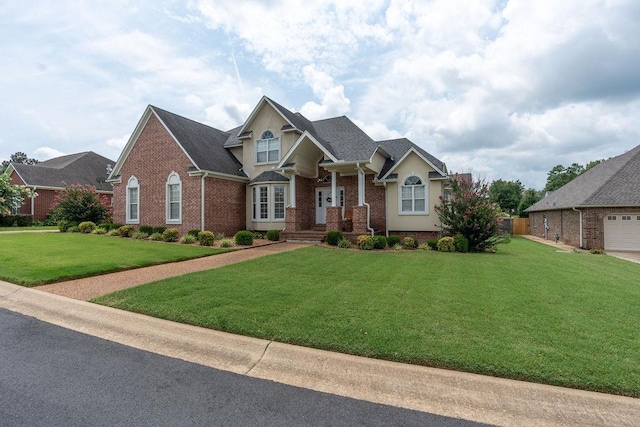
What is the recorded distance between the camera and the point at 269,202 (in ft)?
60.8

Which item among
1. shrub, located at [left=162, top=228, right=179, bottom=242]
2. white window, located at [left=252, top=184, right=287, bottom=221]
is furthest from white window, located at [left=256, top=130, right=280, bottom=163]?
shrub, located at [left=162, top=228, right=179, bottom=242]

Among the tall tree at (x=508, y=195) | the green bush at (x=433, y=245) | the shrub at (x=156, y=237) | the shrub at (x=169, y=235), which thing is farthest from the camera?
the tall tree at (x=508, y=195)

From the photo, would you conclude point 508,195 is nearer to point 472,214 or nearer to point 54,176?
point 472,214

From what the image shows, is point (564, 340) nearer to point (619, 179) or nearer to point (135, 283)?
→ point (135, 283)

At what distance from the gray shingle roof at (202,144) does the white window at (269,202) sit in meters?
1.60

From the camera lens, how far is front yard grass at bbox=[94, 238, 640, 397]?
3885 mm

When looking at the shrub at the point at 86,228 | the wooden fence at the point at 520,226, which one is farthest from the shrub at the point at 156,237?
the wooden fence at the point at 520,226

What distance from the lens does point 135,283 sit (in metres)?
7.42

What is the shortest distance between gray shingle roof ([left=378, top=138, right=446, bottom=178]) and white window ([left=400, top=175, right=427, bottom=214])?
1250mm

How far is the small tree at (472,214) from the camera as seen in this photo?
14.1m

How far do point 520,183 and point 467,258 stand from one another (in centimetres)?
4992

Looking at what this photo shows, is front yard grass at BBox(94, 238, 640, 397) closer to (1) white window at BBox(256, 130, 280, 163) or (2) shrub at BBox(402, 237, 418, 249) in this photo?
(2) shrub at BBox(402, 237, 418, 249)

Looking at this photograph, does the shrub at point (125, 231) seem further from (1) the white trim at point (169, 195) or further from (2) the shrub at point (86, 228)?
(2) the shrub at point (86, 228)

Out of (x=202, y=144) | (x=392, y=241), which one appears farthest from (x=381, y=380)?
(x=202, y=144)
